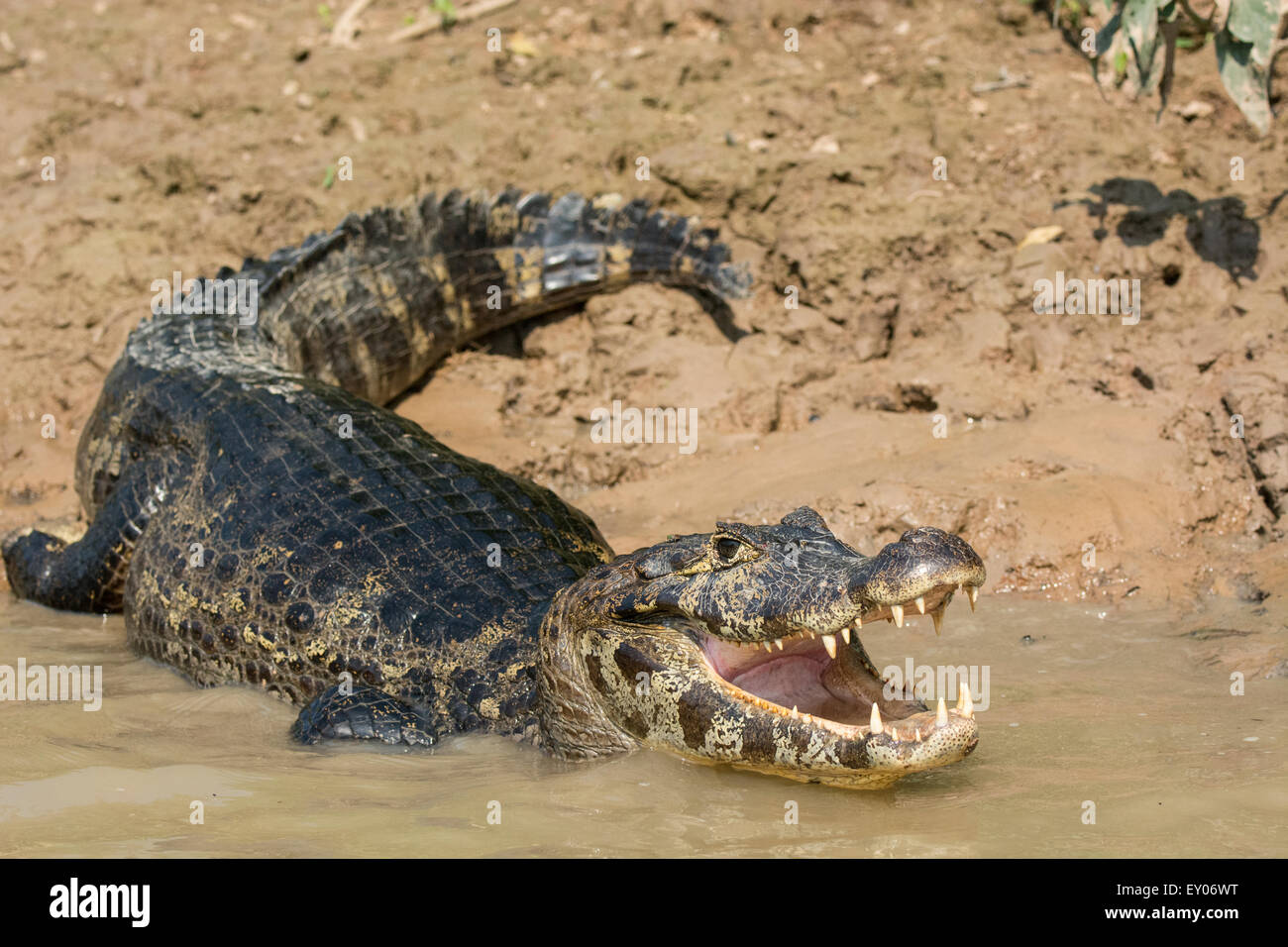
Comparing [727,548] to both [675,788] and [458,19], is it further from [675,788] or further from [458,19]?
[458,19]

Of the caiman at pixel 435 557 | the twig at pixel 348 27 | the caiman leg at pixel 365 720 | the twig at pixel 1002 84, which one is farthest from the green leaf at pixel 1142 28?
the twig at pixel 348 27

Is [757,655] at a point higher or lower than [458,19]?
lower

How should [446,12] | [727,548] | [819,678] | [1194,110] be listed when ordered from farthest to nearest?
[446,12], [1194,110], [819,678], [727,548]

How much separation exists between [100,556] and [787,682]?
10.4ft

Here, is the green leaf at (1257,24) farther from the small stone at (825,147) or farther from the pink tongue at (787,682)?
the pink tongue at (787,682)

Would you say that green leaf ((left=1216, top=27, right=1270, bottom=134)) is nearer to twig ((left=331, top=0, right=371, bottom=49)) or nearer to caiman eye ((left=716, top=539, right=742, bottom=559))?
caiman eye ((left=716, top=539, right=742, bottom=559))

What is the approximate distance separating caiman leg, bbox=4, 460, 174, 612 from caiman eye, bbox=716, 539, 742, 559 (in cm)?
275

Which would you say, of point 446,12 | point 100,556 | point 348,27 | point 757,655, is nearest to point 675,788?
point 757,655

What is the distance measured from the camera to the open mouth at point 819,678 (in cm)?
282

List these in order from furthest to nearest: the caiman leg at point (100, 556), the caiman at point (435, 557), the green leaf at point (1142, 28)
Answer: the green leaf at point (1142, 28) < the caiman leg at point (100, 556) < the caiman at point (435, 557)

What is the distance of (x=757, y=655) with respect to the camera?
316 cm

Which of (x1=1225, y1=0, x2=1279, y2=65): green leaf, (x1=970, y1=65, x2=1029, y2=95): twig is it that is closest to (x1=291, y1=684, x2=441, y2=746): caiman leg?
(x1=1225, y1=0, x2=1279, y2=65): green leaf

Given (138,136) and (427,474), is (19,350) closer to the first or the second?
(138,136)
